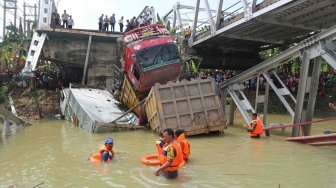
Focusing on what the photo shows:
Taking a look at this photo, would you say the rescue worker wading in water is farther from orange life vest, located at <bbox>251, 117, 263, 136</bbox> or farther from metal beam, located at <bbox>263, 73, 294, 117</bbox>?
metal beam, located at <bbox>263, 73, 294, 117</bbox>

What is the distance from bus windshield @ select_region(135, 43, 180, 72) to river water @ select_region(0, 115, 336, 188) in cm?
282

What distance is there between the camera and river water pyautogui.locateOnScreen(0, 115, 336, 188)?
7.41m

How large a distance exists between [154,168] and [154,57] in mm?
7534

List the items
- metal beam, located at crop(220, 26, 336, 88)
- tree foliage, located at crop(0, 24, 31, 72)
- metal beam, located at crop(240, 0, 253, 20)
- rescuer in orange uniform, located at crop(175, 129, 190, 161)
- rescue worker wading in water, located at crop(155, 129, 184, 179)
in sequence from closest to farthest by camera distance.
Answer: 1. rescue worker wading in water, located at crop(155, 129, 184, 179)
2. rescuer in orange uniform, located at crop(175, 129, 190, 161)
3. metal beam, located at crop(220, 26, 336, 88)
4. metal beam, located at crop(240, 0, 253, 20)
5. tree foliage, located at crop(0, 24, 31, 72)

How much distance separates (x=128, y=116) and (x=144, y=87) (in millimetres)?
1260

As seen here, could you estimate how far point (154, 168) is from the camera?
8.40m

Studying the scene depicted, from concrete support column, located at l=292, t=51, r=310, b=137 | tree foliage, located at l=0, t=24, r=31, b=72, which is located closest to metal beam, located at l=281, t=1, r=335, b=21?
concrete support column, located at l=292, t=51, r=310, b=137

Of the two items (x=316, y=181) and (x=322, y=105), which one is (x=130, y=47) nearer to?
(x=316, y=181)

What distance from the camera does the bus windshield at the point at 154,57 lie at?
15234 millimetres

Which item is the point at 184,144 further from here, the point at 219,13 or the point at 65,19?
the point at 65,19

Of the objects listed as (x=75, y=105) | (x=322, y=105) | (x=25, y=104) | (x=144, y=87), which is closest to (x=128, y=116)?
(x=144, y=87)

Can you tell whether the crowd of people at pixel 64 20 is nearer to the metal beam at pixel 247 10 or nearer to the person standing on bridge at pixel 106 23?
the person standing on bridge at pixel 106 23

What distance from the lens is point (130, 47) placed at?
15.6 m

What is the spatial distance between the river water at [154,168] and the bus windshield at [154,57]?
2.82m
